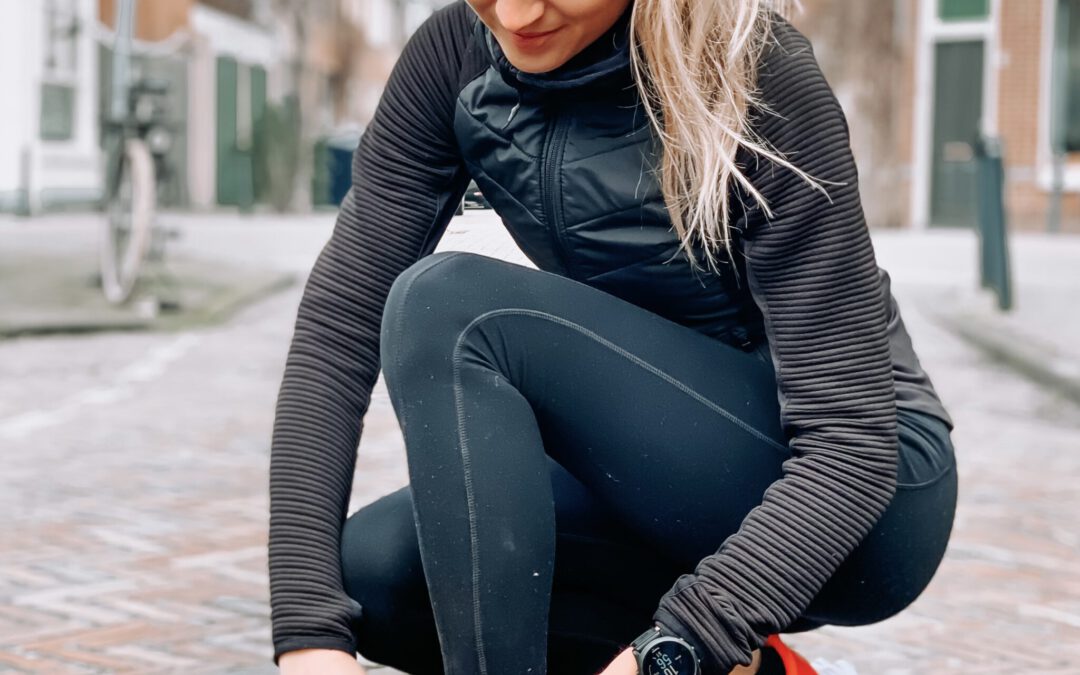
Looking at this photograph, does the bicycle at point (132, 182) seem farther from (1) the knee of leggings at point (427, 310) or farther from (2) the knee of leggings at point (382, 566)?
(1) the knee of leggings at point (427, 310)

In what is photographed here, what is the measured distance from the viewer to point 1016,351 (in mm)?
6609

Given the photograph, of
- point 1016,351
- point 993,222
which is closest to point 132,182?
point 1016,351

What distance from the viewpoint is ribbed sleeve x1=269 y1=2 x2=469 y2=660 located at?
5.82ft

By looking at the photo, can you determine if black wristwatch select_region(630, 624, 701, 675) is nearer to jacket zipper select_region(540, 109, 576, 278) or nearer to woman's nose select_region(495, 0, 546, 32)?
jacket zipper select_region(540, 109, 576, 278)

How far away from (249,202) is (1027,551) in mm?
17383

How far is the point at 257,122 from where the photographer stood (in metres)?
19.7

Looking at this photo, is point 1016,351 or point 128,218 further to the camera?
point 128,218

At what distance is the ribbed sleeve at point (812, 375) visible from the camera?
5.27 feet

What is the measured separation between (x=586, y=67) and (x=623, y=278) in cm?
24

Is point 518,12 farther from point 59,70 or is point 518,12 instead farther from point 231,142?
point 231,142

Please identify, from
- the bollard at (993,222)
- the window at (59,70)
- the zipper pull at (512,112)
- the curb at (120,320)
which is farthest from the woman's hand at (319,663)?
the window at (59,70)

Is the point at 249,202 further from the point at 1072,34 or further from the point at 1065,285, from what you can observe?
the point at 1065,285

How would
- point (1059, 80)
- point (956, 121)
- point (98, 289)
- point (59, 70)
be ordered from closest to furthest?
1. point (98, 289)
2. point (59, 70)
3. point (1059, 80)
4. point (956, 121)

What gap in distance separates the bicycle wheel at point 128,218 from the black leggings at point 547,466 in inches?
243
